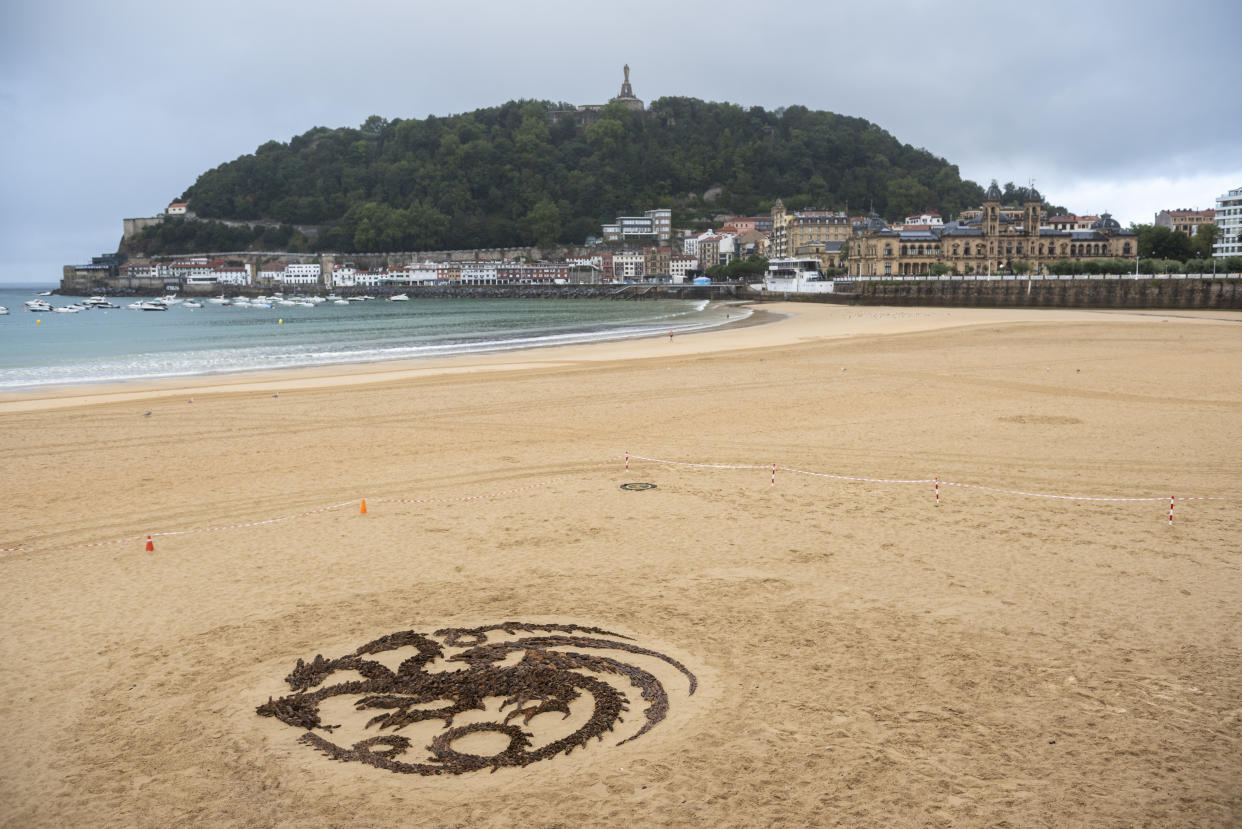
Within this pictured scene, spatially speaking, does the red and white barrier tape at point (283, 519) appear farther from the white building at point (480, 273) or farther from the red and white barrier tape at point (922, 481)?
the white building at point (480, 273)

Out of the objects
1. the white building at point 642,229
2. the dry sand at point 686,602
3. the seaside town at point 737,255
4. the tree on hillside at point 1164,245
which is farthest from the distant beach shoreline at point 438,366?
the white building at point 642,229

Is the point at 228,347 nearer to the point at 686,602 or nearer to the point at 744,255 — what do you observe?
the point at 686,602

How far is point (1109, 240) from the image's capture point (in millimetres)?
106125

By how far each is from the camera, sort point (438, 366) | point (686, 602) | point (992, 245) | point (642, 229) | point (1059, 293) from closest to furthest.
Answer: point (686, 602) → point (438, 366) → point (1059, 293) → point (992, 245) → point (642, 229)

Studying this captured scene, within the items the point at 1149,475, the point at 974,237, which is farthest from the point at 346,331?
the point at 974,237

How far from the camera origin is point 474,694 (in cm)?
594

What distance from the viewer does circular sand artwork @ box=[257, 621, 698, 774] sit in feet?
17.4

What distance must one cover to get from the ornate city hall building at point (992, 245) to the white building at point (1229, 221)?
77.9ft

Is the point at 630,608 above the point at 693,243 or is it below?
below

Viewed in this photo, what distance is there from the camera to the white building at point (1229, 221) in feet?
411

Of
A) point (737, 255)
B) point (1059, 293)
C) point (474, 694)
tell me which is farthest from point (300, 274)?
point (474, 694)

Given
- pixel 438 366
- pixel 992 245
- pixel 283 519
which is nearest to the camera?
pixel 283 519

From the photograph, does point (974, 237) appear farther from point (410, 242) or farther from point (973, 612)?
point (410, 242)

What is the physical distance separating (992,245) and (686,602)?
114 m
